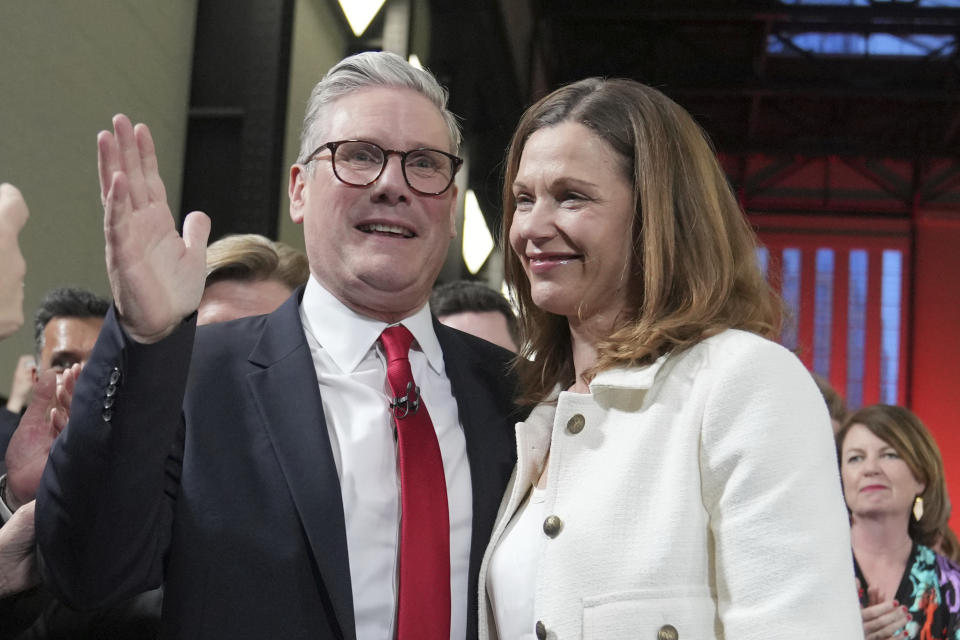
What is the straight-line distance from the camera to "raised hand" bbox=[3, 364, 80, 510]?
1859 millimetres

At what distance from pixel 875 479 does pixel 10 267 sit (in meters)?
3.24

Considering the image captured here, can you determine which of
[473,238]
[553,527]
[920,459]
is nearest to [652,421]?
[553,527]

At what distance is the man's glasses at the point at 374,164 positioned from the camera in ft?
6.35

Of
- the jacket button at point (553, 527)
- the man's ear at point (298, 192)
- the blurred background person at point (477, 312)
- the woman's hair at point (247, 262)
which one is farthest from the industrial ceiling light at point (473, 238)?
the jacket button at point (553, 527)

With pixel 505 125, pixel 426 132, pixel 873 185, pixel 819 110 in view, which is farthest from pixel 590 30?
pixel 426 132

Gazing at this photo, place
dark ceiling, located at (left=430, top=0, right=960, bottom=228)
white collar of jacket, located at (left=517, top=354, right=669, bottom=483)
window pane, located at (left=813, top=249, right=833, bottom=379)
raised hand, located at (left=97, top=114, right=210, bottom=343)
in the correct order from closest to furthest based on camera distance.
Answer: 1. raised hand, located at (left=97, top=114, right=210, bottom=343)
2. white collar of jacket, located at (left=517, top=354, right=669, bottom=483)
3. dark ceiling, located at (left=430, top=0, right=960, bottom=228)
4. window pane, located at (left=813, top=249, right=833, bottom=379)

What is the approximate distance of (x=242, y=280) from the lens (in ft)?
9.50

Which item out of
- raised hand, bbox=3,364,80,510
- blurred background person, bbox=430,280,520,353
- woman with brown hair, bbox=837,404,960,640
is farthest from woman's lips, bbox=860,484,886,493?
raised hand, bbox=3,364,80,510

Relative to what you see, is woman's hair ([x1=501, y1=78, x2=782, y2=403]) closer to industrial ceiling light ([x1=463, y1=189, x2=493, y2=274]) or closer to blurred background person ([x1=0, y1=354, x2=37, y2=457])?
blurred background person ([x1=0, y1=354, x2=37, y2=457])

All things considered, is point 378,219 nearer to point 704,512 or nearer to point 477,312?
point 704,512

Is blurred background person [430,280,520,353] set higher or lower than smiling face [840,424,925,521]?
higher

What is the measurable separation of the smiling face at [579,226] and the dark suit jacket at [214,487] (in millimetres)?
277

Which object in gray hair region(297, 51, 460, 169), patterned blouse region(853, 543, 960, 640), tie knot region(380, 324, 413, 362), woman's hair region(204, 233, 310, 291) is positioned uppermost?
gray hair region(297, 51, 460, 169)

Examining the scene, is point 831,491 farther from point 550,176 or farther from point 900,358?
point 900,358
